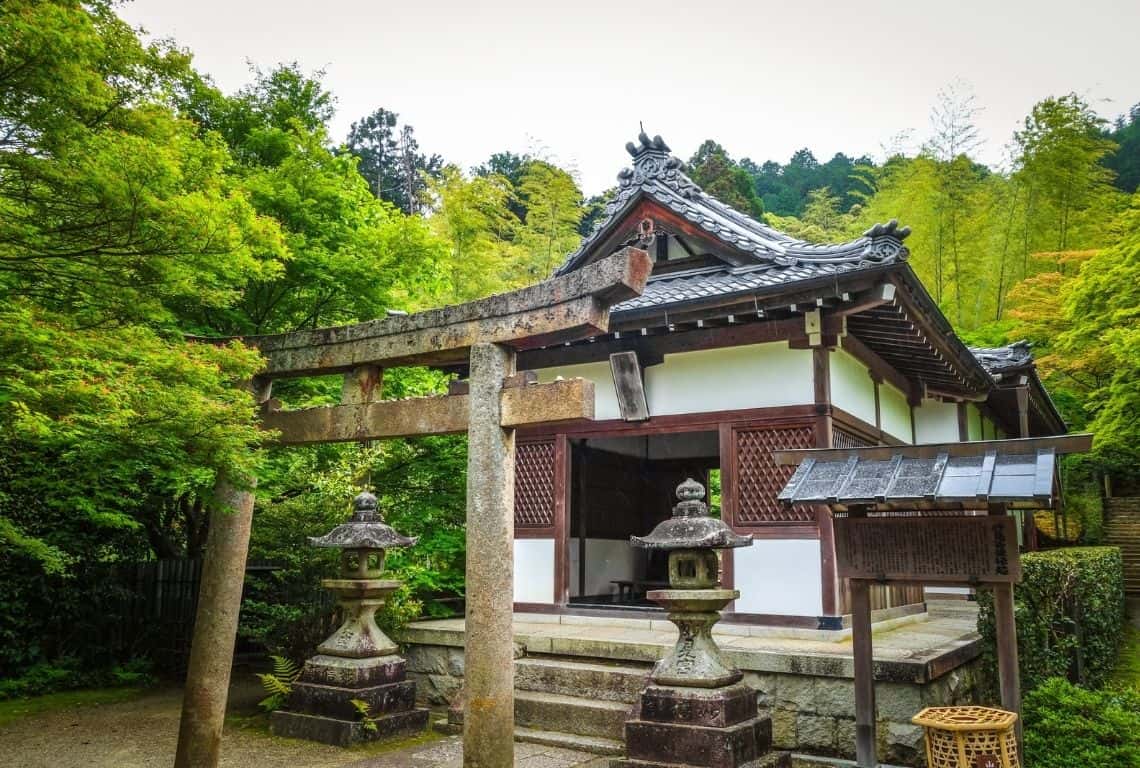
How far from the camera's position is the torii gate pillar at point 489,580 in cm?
514

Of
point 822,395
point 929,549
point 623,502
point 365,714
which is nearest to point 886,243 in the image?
point 822,395

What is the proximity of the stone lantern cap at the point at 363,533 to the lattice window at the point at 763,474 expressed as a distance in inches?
151

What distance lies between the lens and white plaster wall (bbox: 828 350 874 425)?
30.6 ft

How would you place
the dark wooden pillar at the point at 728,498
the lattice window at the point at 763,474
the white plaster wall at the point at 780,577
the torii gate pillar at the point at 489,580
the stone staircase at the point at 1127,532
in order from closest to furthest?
the torii gate pillar at the point at 489,580 < the white plaster wall at the point at 780,577 < the lattice window at the point at 763,474 < the dark wooden pillar at the point at 728,498 < the stone staircase at the point at 1127,532

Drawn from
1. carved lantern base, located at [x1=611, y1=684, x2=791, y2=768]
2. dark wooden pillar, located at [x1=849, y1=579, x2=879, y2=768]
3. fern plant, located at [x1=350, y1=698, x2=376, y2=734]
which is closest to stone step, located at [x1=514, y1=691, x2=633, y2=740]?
carved lantern base, located at [x1=611, y1=684, x2=791, y2=768]

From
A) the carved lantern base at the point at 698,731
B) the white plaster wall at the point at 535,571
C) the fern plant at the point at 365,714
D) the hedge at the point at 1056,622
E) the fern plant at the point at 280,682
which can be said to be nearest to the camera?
the carved lantern base at the point at 698,731

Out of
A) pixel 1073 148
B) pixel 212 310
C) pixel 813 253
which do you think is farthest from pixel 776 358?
pixel 1073 148

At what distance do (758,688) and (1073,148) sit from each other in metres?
→ 20.5

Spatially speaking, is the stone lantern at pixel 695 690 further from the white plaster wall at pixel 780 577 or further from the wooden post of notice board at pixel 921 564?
the white plaster wall at pixel 780 577

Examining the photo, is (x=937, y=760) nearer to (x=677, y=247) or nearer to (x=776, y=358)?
(x=776, y=358)

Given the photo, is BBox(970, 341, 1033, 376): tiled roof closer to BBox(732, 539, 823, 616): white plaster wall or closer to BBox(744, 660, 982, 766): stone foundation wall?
BBox(732, 539, 823, 616): white plaster wall

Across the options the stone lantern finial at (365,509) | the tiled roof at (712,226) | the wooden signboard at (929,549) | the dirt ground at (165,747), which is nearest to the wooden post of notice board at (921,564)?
the wooden signboard at (929,549)

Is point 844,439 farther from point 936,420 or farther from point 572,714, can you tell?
point 936,420

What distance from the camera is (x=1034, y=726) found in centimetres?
583
